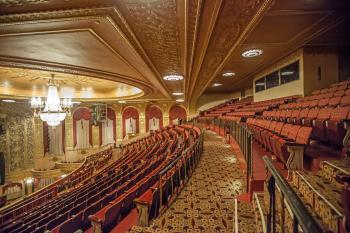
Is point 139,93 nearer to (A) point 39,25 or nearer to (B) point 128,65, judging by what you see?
(B) point 128,65

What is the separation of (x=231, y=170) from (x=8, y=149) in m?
8.93

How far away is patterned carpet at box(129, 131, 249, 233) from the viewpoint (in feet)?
5.02

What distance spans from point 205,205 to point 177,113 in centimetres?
1113

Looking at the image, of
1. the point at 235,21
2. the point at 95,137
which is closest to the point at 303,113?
the point at 235,21

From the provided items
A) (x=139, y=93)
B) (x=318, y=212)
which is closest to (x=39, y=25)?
(x=318, y=212)

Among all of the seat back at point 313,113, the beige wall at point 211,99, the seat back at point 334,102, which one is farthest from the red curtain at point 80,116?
the seat back at point 334,102

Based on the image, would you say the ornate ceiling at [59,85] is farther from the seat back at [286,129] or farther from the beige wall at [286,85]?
the seat back at [286,129]

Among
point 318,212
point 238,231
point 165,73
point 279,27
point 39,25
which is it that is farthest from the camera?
point 165,73

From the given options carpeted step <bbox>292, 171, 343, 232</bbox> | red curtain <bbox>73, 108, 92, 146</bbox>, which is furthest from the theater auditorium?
red curtain <bbox>73, 108, 92, 146</bbox>

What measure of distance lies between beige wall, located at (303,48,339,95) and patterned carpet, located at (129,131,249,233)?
3556 mm

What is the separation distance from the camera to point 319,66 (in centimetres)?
507

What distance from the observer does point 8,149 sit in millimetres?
8156

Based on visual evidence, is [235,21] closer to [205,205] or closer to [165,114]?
[205,205]

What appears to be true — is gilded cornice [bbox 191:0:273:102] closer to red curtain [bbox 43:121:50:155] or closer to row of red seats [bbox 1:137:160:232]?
row of red seats [bbox 1:137:160:232]
